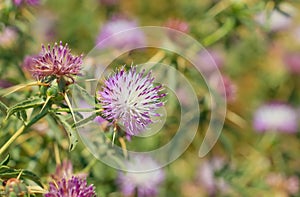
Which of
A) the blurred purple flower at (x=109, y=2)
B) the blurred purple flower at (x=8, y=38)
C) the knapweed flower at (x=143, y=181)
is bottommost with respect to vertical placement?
the knapweed flower at (x=143, y=181)

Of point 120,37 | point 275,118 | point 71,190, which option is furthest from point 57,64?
point 275,118

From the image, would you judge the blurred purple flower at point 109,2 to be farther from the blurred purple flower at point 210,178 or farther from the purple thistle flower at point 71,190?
the purple thistle flower at point 71,190

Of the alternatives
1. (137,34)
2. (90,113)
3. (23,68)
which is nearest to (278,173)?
(137,34)

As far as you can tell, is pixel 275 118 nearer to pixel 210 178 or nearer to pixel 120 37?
pixel 210 178

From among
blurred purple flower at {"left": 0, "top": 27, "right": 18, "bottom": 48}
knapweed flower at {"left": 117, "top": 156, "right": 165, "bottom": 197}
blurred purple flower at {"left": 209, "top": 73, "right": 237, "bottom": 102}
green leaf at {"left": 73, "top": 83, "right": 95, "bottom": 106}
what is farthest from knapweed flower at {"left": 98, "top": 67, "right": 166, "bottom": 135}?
blurred purple flower at {"left": 0, "top": 27, "right": 18, "bottom": 48}

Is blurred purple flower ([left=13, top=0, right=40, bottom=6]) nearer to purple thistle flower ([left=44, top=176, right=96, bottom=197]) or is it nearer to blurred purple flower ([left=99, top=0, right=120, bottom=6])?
purple thistle flower ([left=44, top=176, right=96, bottom=197])

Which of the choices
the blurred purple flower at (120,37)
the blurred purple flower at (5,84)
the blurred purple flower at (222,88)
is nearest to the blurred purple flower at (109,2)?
the blurred purple flower at (120,37)
